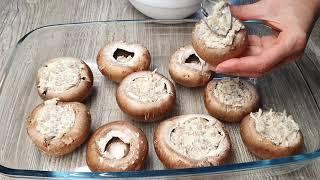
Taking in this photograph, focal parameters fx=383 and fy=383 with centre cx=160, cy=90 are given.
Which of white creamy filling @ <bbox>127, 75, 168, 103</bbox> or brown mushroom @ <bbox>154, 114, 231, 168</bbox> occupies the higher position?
white creamy filling @ <bbox>127, 75, 168, 103</bbox>

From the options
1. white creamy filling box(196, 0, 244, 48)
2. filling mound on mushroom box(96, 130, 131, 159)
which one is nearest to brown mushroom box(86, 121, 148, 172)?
filling mound on mushroom box(96, 130, 131, 159)

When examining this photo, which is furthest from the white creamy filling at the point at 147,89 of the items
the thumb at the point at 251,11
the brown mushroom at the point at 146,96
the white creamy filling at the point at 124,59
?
the thumb at the point at 251,11

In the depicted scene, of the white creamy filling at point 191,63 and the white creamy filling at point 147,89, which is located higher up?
the white creamy filling at point 191,63

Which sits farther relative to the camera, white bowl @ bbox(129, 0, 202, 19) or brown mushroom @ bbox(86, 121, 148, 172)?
white bowl @ bbox(129, 0, 202, 19)

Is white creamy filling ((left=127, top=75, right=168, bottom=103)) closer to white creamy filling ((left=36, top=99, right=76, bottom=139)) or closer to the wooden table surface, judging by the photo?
white creamy filling ((left=36, top=99, right=76, bottom=139))

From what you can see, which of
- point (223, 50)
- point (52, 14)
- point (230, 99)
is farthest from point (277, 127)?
point (52, 14)

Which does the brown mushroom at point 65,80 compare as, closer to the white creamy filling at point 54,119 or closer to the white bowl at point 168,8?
the white creamy filling at point 54,119

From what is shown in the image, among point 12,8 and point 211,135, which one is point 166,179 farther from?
point 12,8
